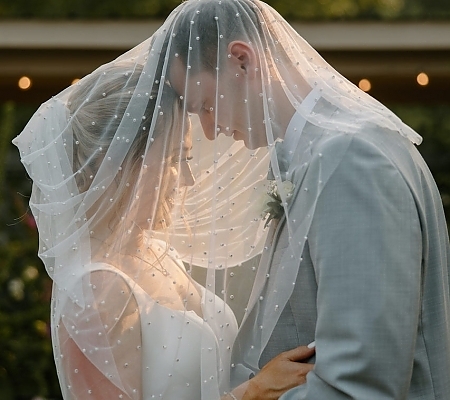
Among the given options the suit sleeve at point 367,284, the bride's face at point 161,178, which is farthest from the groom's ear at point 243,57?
the suit sleeve at point 367,284

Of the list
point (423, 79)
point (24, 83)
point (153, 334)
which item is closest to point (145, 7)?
point (24, 83)

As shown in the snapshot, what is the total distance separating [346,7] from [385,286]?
1144 centimetres

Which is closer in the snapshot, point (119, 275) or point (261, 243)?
point (261, 243)

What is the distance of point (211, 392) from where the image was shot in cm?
247

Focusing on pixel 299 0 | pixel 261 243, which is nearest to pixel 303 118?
pixel 261 243

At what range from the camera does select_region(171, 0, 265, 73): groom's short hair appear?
2525mm

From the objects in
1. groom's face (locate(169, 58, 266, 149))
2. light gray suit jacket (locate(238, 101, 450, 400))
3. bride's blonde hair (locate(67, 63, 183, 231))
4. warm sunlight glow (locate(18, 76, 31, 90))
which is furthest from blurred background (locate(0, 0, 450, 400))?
light gray suit jacket (locate(238, 101, 450, 400))

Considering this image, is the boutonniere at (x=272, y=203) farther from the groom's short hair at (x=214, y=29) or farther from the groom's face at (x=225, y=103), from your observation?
the groom's short hair at (x=214, y=29)

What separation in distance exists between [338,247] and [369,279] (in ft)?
0.39

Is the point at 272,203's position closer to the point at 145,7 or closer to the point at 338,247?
the point at 338,247

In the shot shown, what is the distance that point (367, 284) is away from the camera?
7.03 feet

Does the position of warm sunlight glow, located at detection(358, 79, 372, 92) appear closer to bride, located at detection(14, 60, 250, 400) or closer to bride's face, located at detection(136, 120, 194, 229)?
bride, located at detection(14, 60, 250, 400)

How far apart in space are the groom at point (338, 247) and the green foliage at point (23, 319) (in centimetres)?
492

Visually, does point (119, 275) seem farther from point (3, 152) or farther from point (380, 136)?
point (3, 152)
